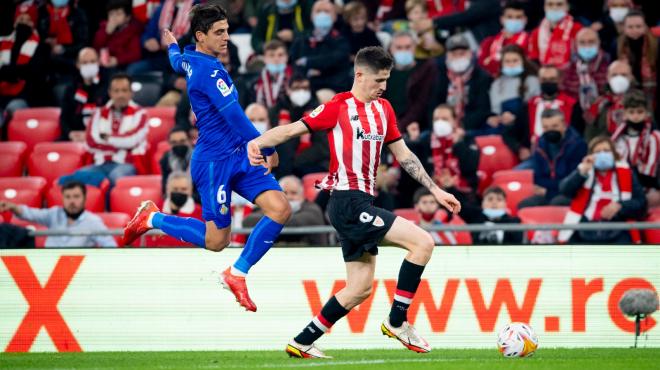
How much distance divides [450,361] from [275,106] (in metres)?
6.78

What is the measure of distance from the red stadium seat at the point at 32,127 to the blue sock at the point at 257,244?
25.8ft

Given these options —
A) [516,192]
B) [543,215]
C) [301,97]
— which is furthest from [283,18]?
[543,215]

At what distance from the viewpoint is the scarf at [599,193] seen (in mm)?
13641

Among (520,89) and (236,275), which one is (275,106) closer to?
(520,89)

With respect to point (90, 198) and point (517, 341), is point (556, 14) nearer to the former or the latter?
point (90, 198)

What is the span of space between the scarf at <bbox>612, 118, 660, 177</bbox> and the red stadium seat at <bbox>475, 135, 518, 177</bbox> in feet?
4.58

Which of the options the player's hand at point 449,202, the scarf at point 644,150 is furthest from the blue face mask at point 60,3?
the player's hand at point 449,202

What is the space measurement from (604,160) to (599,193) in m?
0.37

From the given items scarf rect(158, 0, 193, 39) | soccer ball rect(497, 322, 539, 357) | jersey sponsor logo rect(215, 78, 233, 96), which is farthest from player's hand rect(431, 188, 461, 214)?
scarf rect(158, 0, 193, 39)

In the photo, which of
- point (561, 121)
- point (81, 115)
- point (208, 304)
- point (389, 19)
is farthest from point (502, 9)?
point (208, 304)

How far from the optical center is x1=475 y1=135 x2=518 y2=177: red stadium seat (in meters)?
15.3

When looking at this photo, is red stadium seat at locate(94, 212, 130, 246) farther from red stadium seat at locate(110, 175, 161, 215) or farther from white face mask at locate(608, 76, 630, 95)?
white face mask at locate(608, 76, 630, 95)

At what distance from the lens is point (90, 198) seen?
49.8ft

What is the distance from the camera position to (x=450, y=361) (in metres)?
9.62
